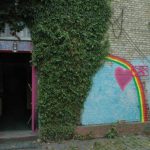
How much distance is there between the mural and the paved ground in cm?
82

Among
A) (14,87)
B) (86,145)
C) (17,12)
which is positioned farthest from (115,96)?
(14,87)

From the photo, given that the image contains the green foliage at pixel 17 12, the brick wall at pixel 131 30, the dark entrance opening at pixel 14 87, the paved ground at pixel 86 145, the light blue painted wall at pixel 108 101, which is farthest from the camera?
the dark entrance opening at pixel 14 87

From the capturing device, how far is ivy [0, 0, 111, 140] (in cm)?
963

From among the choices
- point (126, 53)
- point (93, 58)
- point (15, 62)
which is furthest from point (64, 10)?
point (15, 62)

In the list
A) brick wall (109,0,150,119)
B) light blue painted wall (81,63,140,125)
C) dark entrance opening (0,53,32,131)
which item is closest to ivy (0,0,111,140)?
light blue painted wall (81,63,140,125)

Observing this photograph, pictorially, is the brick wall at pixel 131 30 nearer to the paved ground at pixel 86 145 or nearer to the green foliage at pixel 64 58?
the green foliage at pixel 64 58

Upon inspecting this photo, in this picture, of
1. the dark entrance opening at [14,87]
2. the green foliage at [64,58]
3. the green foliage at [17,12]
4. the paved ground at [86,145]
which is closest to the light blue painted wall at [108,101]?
the green foliage at [64,58]

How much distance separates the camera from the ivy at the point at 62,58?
9.63 m

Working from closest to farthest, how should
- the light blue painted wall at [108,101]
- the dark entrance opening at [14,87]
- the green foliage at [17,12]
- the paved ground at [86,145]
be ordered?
the paved ground at [86,145] < the green foliage at [17,12] < the light blue painted wall at [108,101] < the dark entrance opening at [14,87]

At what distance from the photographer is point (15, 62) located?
14461 mm

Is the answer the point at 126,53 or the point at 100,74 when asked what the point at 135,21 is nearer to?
the point at 126,53

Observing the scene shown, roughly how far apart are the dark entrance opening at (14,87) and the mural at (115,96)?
3.05 m

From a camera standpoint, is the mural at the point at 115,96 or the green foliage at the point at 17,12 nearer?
the green foliage at the point at 17,12

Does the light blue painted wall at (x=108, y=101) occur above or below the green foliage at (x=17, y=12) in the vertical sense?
→ below
